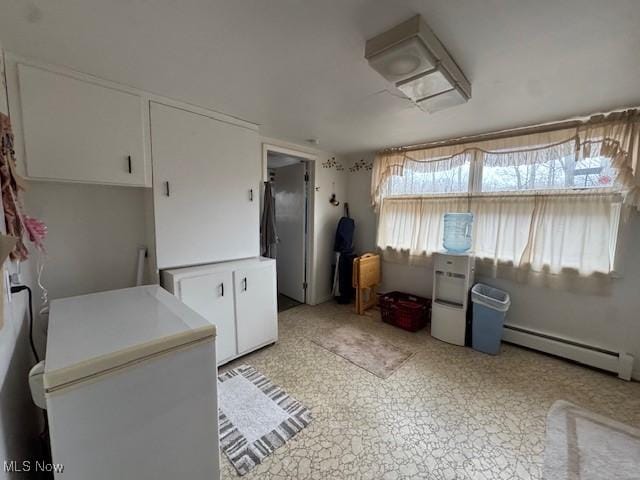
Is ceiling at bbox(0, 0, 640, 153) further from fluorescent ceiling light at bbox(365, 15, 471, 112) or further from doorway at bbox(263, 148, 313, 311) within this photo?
doorway at bbox(263, 148, 313, 311)

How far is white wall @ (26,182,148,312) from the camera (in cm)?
179

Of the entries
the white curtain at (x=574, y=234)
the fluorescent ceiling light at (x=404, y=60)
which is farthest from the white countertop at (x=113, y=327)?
the white curtain at (x=574, y=234)

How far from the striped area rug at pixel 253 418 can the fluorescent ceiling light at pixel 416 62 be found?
2.14 metres

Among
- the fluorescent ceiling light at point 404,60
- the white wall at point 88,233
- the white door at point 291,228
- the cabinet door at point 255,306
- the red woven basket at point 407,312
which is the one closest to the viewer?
the fluorescent ceiling light at point 404,60

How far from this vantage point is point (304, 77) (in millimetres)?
1635

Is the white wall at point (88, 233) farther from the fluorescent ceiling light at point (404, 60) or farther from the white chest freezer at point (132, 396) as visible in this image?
the fluorescent ceiling light at point (404, 60)

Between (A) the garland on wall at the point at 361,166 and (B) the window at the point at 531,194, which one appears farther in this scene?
(A) the garland on wall at the point at 361,166

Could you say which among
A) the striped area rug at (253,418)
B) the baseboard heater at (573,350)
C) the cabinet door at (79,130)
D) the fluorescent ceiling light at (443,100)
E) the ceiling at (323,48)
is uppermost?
the ceiling at (323,48)

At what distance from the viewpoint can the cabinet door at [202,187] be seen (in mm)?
1997

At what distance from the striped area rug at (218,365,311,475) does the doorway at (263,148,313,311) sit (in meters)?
1.61

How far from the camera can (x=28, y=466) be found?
958 mm

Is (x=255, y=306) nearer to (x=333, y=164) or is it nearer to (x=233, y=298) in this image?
(x=233, y=298)

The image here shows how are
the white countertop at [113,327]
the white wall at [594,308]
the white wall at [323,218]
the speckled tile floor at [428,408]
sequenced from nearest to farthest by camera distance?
the white countertop at [113,327]
the speckled tile floor at [428,408]
the white wall at [594,308]
the white wall at [323,218]

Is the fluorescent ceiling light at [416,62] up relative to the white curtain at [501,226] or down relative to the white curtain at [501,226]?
up
